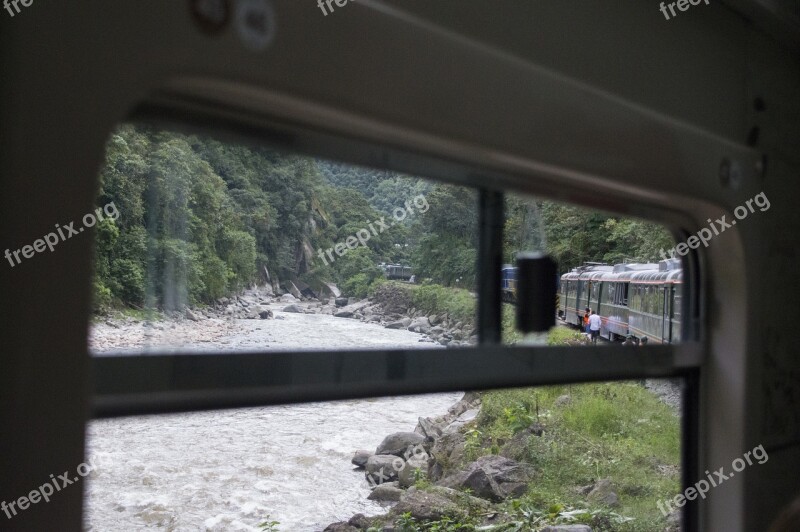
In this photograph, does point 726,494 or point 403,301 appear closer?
point 403,301

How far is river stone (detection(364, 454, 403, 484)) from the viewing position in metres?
1.42

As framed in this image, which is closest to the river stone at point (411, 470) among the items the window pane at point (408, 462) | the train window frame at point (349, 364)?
the window pane at point (408, 462)

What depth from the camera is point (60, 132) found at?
2.52 feet

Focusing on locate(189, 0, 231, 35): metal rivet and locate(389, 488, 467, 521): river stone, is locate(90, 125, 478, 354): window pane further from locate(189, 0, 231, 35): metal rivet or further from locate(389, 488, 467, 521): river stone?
locate(389, 488, 467, 521): river stone

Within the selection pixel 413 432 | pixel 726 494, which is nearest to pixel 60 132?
pixel 413 432

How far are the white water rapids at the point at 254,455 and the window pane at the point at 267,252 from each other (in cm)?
1

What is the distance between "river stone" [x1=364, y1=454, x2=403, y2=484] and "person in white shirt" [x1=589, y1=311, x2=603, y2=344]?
0.69m

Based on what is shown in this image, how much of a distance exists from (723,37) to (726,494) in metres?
1.46

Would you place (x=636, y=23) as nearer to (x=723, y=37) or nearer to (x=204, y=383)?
(x=723, y=37)

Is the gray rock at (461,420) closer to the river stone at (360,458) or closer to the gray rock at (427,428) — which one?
the gray rock at (427,428)

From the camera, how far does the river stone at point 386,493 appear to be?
1435mm

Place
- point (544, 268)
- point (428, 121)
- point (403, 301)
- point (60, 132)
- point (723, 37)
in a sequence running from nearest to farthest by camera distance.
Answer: point (60, 132), point (428, 121), point (403, 301), point (544, 268), point (723, 37)

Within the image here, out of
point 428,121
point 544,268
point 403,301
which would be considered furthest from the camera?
point 544,268

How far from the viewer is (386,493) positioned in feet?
4.82
